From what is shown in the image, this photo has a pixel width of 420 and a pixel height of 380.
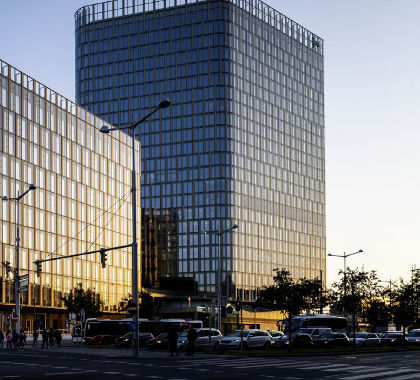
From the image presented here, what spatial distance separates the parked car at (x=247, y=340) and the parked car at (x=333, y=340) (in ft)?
18.6

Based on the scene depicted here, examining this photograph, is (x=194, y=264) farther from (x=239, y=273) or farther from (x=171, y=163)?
(x=171, y=163)

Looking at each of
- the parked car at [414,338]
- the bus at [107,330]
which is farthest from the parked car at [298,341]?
the parked car at [414,338]

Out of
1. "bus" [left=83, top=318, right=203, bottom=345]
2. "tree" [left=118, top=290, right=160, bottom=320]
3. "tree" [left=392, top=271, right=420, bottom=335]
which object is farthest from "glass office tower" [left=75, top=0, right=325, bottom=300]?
"bus" [left=83, top=318, right=203, bottom=345]

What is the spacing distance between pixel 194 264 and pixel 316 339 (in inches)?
3360

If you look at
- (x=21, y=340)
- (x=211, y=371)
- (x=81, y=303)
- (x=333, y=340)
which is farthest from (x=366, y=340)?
(x=211, y=371)

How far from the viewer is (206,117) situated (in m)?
147

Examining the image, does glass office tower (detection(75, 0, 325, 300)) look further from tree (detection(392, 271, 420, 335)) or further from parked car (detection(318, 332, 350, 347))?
parked car (detection(318, 332, 350, 347))

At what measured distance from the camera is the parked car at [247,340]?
179 feet

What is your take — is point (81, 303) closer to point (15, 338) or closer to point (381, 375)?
point (15, 338)

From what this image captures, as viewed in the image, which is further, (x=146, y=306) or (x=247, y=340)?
(x=146, y=306)

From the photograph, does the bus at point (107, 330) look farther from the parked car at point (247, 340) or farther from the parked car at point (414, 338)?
the parked car at point (414, 338)

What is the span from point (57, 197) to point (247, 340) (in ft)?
164

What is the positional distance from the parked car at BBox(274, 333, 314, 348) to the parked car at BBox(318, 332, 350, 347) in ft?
3.19

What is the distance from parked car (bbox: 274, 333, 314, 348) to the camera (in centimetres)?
6053
